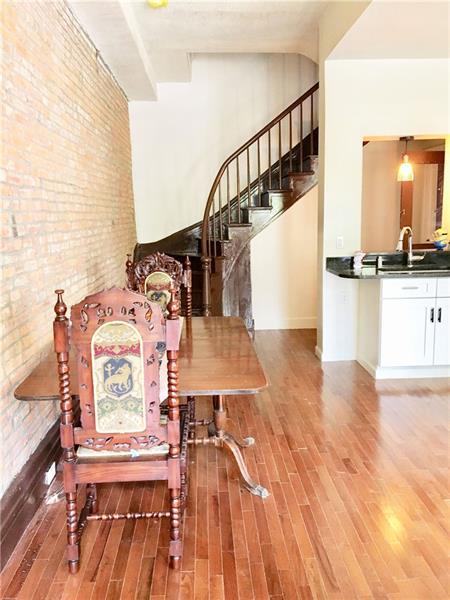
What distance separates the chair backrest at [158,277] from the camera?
3.48 m

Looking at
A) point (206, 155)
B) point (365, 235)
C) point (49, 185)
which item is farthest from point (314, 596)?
point (365, 235)

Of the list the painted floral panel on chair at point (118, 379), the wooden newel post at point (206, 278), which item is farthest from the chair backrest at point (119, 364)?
the wooden newel post at point (206, 278)

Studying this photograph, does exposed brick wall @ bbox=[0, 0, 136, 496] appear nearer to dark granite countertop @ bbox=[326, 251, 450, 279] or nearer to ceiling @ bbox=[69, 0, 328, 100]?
ceiling @ bbox=[69, 0, 328, 100]

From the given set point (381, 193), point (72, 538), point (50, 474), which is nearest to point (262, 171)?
point (381, 193)

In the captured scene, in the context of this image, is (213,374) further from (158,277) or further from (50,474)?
(158,277)

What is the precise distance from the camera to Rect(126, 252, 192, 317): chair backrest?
3484 mm

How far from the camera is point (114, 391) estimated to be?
187 centimetres

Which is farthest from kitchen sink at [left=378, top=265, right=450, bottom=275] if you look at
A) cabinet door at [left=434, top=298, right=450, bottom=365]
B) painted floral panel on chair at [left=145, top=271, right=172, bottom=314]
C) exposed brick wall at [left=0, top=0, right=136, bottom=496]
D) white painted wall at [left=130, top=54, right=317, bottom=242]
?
white painted wall at [left=130, top=54, right=317, bottom=242]

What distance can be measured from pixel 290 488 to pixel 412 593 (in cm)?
82

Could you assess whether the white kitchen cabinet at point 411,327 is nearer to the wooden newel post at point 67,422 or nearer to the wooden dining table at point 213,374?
the wooden dining table at point 213,374

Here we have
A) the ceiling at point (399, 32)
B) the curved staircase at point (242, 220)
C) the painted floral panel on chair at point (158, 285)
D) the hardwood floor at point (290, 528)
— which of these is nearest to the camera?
the hardwood floor at point (290, 528)

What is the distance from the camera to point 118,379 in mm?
1851

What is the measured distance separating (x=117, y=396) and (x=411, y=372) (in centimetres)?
316

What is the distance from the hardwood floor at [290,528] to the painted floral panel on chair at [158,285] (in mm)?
1074
